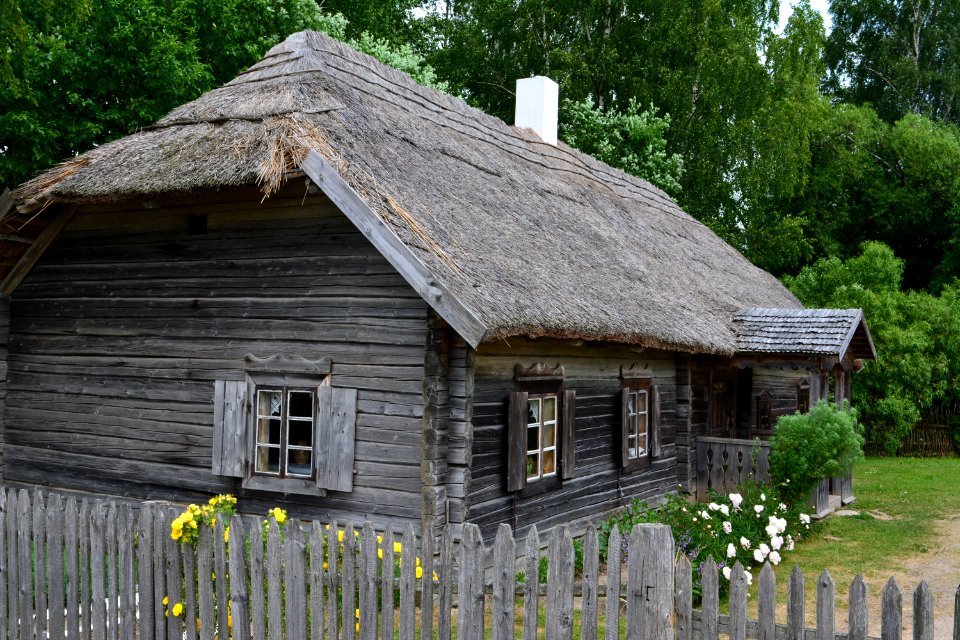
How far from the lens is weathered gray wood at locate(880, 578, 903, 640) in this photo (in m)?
3.98

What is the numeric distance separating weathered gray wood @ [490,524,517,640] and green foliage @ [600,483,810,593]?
329cm

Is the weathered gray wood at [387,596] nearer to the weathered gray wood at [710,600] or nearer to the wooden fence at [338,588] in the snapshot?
the wooden fence at [338,588]

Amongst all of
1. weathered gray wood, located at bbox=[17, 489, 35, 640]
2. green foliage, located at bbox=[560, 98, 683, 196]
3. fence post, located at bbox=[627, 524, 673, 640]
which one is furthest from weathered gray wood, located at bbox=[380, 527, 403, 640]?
green foliage, located at bbox=[560, 98, 683, 196]

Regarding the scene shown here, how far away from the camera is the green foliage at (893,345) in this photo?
21.2m

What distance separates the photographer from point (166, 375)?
9.35 m

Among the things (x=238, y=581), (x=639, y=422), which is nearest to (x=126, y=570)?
(x=238, y=581)

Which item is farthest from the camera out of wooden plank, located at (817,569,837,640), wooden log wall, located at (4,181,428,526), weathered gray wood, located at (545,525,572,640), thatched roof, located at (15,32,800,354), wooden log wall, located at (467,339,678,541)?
wooden log wall, located at (467,339,678,541)

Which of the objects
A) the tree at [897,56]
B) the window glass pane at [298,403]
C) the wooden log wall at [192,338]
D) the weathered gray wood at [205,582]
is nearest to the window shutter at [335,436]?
the wooden log wall at [192,338]

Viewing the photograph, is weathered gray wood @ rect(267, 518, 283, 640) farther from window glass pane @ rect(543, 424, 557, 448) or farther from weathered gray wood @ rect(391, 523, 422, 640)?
window glass pane @ rect(543, 424, 557, 448)

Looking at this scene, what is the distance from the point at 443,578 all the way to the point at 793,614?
1749mm

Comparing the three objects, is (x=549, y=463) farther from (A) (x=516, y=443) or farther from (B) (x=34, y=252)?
(B) (x=34, y=252)

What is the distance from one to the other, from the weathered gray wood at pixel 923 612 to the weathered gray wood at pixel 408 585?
2.36 metres

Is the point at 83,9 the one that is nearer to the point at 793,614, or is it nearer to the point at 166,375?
the point at 166,375

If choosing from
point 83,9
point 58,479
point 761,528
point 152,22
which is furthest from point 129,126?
point 761,528
